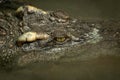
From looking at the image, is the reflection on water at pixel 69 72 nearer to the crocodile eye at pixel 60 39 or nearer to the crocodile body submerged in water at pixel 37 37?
the crocodile body submerged in water at pixel 37 37

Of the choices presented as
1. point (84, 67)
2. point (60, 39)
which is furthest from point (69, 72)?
point (60, 39)

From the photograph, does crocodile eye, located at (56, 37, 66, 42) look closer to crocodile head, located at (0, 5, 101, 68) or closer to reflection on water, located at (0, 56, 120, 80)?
crocodile head, located at (0, 5, 101, 68)

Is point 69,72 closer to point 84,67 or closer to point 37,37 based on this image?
point 84,67

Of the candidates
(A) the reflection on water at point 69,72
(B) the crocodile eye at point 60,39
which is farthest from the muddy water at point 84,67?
(B) the crocodile eye at point 60,39

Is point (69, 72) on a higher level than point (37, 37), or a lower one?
lower

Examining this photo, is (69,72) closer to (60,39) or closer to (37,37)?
(60,39)

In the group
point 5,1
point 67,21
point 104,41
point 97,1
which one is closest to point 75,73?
point 104,41

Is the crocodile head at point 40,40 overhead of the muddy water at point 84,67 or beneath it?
overhead

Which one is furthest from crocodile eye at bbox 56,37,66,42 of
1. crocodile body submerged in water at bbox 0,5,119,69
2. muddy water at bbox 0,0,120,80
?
muddy water at bbox 0,0,120,80

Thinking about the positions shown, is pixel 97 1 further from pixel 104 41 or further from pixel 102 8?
pixel 104 41
